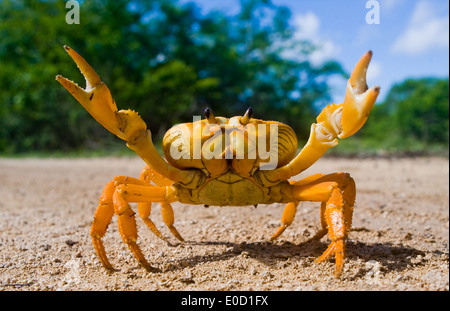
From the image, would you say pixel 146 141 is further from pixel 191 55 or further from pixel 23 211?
pixel 191 55

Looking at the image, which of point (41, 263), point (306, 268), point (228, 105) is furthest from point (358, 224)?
point (228, 105)

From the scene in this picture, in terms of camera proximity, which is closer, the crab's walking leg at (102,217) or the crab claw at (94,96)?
→ the crab claw at (94,96)

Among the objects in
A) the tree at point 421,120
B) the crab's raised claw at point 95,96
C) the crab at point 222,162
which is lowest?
the crab at point 222,162

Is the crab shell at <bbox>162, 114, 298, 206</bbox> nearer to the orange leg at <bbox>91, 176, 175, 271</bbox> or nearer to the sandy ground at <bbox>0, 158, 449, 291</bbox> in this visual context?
the orange leg at <bbox>91, 176, 175, 271</bbox>

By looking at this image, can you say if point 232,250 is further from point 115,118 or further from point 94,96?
point 94,96

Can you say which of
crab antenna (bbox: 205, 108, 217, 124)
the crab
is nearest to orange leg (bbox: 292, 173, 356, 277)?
the crab

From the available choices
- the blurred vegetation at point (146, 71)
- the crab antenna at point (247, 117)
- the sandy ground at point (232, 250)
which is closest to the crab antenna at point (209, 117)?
the crab antenna at point (247, 117)

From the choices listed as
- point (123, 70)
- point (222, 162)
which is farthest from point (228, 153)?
point (123, 70)

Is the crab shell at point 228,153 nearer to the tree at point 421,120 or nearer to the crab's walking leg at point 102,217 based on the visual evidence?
the crab's walking leg at point 102,217
